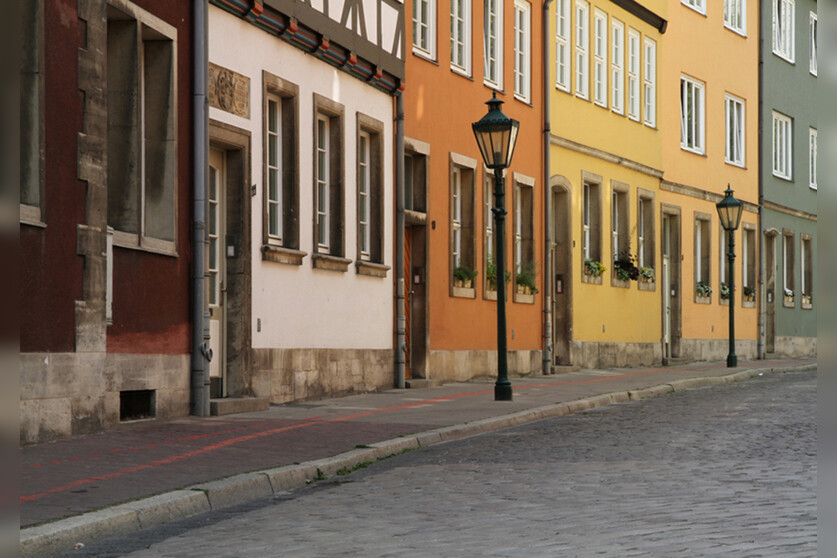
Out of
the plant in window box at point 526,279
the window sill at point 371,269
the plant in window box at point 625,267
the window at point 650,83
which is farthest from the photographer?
the window at point 650,83

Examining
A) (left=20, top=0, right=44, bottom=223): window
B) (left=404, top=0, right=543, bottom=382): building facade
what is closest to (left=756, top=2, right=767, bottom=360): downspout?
(left=404, top=0, right=543, bottom=382): building facade

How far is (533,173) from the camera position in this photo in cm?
2609

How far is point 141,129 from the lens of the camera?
13.2 m

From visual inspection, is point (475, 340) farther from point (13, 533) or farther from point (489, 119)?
point (13, 533)

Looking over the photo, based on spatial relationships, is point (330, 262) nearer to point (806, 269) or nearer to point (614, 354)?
point (614, 354)

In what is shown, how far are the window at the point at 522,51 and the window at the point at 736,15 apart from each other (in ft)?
44.1

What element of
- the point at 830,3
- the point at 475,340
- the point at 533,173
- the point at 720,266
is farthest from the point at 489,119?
the point at 720,266

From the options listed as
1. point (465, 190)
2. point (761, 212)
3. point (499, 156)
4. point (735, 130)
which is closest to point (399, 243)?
point (499, 156)

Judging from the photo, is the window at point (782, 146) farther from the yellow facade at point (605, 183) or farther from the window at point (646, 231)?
the window at point (646, 231)

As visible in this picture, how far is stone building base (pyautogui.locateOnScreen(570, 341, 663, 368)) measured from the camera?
91.6ft

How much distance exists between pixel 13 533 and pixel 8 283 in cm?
24

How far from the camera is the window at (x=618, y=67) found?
99.4ft

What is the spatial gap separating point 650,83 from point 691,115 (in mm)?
3167

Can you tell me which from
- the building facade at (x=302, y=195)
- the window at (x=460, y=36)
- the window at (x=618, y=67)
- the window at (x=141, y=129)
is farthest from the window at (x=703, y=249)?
the window at (x=141, y=129)
